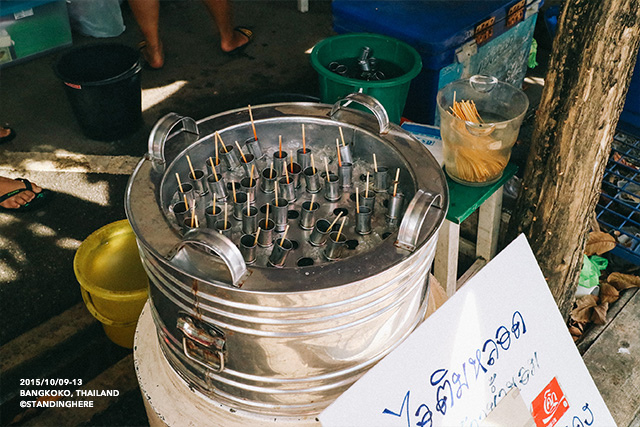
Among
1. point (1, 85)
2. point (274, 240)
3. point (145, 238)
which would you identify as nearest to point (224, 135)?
point (274, 240)

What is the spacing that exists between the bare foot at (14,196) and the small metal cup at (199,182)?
196cm

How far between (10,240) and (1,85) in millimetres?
1852

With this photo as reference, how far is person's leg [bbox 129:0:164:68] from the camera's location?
169 inches

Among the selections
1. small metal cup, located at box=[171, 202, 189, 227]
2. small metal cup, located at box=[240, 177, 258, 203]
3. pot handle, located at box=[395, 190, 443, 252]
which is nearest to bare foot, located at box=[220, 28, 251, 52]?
small metal cup, located at box=[240, 177, 258, 203]

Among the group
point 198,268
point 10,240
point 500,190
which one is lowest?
point 10,240

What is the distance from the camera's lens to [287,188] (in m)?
1.81

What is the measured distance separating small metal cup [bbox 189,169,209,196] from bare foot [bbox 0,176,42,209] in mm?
1963

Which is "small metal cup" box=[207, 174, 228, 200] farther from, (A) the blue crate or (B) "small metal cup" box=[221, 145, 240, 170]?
(A) the blue crate

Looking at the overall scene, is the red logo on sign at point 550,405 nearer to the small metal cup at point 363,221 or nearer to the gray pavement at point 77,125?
the small metal cup at point 363,221

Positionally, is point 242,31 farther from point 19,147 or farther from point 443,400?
point 443,400

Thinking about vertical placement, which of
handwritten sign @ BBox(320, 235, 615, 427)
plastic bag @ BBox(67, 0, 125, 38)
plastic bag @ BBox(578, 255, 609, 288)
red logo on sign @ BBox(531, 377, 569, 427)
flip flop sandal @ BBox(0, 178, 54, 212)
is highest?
handwritten sign @ BBox(320, 235, 615, 427)

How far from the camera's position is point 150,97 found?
433 cm

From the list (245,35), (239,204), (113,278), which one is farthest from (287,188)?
(245,35)

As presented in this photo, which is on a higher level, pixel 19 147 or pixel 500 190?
pixel 500 190
